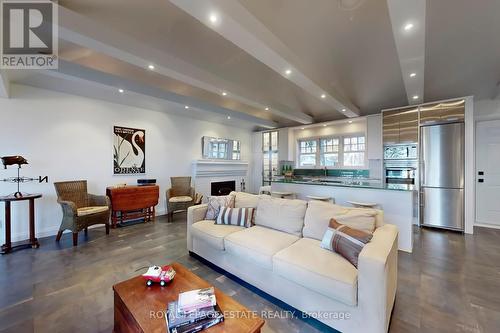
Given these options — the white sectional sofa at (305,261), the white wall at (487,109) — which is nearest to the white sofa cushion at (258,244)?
the white sectional sofa at (305,261)

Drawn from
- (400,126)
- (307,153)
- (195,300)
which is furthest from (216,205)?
(307,153)

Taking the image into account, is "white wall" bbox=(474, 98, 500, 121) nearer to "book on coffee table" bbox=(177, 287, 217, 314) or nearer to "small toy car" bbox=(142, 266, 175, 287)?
"book on coffee table" bbox=(177, 287, 217, 314)

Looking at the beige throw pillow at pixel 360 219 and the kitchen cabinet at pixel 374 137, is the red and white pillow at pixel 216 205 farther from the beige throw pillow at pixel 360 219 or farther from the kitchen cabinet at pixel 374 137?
the kitchen cabinet at pixel 374 137

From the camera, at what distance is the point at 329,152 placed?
6316 millimetres

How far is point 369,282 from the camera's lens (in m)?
1.41

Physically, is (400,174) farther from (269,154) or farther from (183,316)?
(183,316)

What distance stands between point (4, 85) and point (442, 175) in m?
7.54

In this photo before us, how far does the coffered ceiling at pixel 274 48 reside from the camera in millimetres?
2092

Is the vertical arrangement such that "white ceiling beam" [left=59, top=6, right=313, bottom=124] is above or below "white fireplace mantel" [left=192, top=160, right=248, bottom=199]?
above

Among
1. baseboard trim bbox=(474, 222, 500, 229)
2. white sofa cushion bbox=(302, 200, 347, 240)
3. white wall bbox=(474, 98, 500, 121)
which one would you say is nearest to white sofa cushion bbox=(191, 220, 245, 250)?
white sofa cushion bbox=(302, 200, 347, 240)

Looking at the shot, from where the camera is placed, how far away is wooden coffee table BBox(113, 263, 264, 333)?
1168 mm

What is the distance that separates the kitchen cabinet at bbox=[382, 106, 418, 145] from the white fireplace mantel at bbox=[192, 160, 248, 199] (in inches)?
170

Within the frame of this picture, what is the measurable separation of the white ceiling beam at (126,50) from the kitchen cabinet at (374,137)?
3.69 m

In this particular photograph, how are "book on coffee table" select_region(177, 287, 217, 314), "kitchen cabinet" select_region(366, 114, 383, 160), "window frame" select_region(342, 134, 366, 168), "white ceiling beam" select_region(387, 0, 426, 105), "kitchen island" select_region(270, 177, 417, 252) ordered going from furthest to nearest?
"window frame" select_region(342, 134, 366, 168)
"kitchen cabinet" select_region(366, 114, 383, 160)
"kitchen island" select_region(270, 177, 417, 252)
"white ceiling beam" select_region(387, 0, 426, 105)
"book on coffee table" select_region(177, 287, 217, 314)
